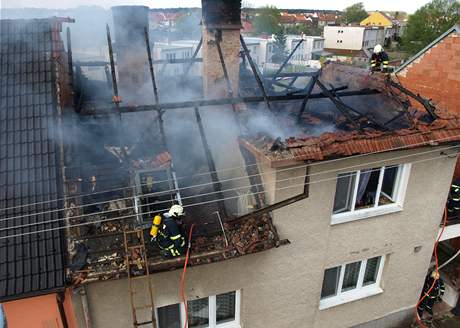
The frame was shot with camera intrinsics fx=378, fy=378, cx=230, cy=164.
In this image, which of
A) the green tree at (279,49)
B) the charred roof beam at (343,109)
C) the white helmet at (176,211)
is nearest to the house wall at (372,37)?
the green tree at (279,49)

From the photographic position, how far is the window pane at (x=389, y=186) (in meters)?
8.17

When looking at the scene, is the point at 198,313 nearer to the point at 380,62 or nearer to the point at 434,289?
the point at 434,289

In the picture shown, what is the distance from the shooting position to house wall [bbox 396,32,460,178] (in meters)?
11.9

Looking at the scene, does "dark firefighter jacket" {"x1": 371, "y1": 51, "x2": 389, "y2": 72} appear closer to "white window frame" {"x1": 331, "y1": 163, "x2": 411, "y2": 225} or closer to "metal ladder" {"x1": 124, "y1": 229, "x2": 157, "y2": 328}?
"white window frame" {"x1": 331, "y1": 163, "x2": 411, "y2": 225}

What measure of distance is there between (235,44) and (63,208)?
205 inches

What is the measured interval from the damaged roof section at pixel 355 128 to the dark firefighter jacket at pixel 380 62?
0.29 meters

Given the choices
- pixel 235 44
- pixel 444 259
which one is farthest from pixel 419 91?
pixel 235 44

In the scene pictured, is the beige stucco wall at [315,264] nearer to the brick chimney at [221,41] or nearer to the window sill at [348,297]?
the window sill at [348,297]

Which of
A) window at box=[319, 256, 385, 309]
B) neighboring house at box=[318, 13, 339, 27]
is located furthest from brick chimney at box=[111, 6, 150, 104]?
neighboring house at box=[318, 13, 339, 27]

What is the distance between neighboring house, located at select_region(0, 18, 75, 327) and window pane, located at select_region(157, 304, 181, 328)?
5.84ft

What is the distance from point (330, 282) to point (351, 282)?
67cm

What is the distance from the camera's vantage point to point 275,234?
22.2 ft

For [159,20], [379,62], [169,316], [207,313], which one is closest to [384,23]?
[159,20]

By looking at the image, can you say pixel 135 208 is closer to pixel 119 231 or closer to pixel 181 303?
pixel 119 231
